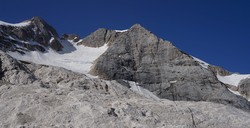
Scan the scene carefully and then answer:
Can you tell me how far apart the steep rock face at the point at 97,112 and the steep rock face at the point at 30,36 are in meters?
111

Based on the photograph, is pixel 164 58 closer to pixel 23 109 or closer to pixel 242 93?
pixel 242 93

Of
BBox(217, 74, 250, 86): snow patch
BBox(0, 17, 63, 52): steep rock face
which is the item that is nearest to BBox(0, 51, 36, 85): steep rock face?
BBox(0, 17, 63, 52): steep rock face

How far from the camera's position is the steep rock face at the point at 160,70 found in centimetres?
11450

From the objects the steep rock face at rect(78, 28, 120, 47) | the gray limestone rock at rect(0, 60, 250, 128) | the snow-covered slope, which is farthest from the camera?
the steep rock face at rect(78, 28, 120, 47)

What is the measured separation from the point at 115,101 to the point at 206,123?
10.8ft

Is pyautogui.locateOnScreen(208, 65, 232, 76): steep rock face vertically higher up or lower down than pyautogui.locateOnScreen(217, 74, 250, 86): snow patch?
higher up

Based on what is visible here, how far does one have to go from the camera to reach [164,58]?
131 m

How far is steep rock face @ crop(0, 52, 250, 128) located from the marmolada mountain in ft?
0.11

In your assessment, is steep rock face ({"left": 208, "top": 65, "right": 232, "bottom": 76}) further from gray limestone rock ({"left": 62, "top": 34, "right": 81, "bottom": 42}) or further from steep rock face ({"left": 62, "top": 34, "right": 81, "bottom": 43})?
gray limestone rock ({"left": 62, "top": 34, "right": 81, "bottom": 42})

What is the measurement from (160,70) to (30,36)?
49.8 m

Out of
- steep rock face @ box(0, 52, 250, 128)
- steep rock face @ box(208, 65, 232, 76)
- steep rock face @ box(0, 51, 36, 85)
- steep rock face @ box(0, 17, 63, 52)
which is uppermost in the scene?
steep rock face @ box(0, 17, 63, 52)

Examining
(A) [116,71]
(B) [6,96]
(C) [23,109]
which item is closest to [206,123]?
(C) [23,109]

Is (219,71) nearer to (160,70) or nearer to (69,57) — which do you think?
(160,70)

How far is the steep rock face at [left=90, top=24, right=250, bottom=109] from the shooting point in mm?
114500
